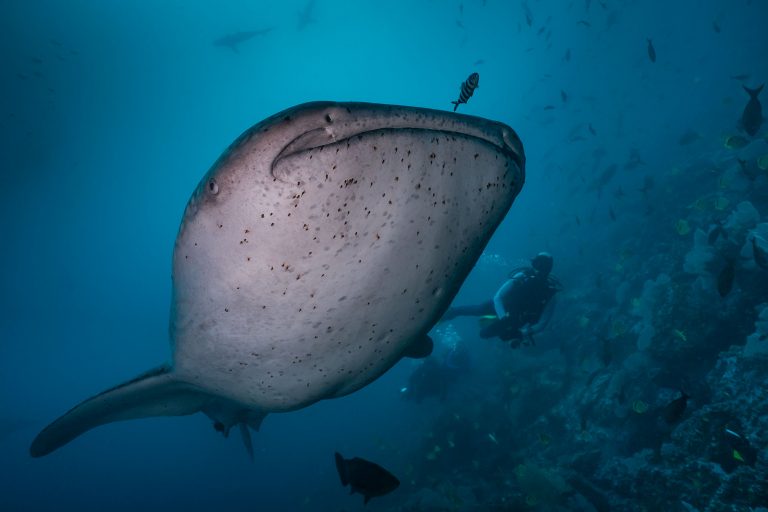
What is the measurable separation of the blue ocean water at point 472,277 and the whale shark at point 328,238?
612cm

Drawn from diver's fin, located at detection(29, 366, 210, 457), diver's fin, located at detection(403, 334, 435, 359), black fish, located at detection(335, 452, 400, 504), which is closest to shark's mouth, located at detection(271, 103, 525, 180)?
diver's fin, located at detection(29, 366, 210, 457)

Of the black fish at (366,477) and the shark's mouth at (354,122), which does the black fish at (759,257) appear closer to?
the black fish at (366,477)

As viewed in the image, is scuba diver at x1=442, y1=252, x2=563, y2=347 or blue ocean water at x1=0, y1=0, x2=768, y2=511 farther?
scuba diver at x1=442, y1=252, x2=563, y2=347

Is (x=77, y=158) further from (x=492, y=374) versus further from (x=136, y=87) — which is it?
(x=492, y=374)

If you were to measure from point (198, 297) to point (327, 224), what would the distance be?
0.90 m

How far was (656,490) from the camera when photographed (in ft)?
19.7

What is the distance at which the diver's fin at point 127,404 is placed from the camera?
2916mm

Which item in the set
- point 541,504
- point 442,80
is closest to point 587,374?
point 541,504

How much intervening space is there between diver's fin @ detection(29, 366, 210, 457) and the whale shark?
0.62 m

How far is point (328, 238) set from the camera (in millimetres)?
1446

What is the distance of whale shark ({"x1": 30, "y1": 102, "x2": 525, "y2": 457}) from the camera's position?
4.06 ft

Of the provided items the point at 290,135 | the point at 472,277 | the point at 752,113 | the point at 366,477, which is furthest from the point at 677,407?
the point at 472,277

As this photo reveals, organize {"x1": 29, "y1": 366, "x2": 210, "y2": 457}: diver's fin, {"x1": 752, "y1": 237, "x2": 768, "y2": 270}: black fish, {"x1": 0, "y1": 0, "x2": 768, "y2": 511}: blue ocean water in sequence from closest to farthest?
1. {"x1": 29, "y1": 366, "x2": 210, "y2": 457}: diver's fin
2. {"x1": 752, "y1": 237, "x2": 768, "y2": 270}: black fish
3. {"x1": 0, "y1": 0, "x2": 768, "y2": 511}: blue ocean water

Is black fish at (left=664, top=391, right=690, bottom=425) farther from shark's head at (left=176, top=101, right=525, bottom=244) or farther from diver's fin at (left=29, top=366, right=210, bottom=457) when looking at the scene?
diver's fin at (left=29, top=366, right=210, bottom=457)
